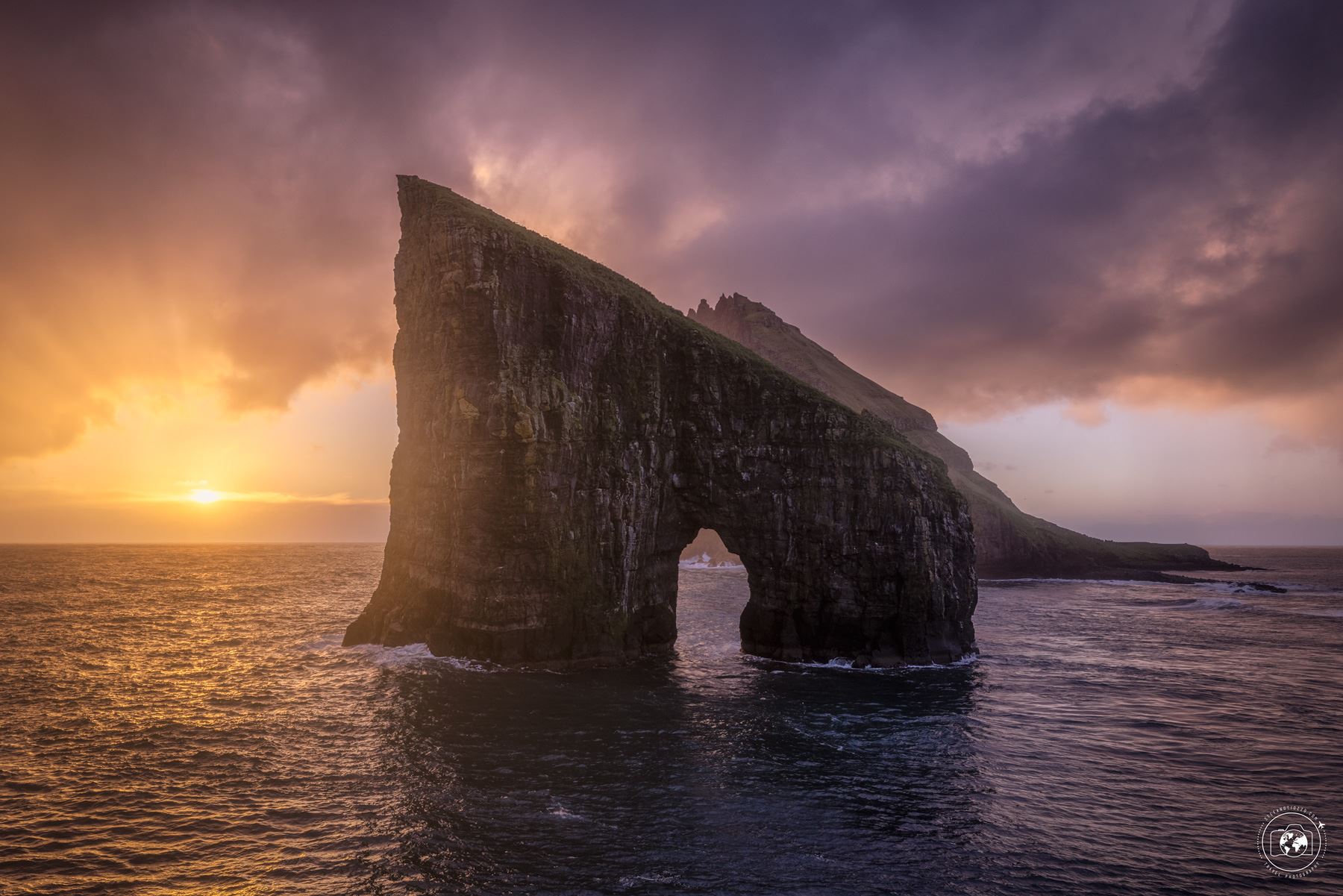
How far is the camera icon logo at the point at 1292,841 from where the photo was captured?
17.9 metres

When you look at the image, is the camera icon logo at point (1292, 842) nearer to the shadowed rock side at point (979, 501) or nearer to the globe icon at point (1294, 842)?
the globe icon at point (1294, 842)

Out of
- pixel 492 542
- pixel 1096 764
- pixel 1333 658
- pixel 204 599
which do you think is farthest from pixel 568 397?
pixel 204 599

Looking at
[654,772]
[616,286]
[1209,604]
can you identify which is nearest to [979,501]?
[1209,604]

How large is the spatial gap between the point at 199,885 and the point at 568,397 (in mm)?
28822

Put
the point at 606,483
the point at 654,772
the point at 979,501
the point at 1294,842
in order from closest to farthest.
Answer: the point at 1294,842 → the point at 654,772 → the point at 606,483 → the point at 979,501

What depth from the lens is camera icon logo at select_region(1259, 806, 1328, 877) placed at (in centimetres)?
1788

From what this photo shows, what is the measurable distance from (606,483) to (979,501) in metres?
96.0

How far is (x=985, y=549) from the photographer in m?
117

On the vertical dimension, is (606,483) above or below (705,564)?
above

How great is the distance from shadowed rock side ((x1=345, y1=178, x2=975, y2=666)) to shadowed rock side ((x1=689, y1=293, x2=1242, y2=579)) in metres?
66.0

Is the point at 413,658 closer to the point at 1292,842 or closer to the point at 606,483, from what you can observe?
the point at 606,483

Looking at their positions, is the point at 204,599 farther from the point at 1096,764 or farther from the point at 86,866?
the point at 1096,764

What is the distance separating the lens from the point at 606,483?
1650 inches

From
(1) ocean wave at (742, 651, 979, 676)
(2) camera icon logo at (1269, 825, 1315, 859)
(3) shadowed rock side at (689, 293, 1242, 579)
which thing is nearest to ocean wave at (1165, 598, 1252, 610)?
(3) shadowed rock side at (689, 293, 1242, 579)
